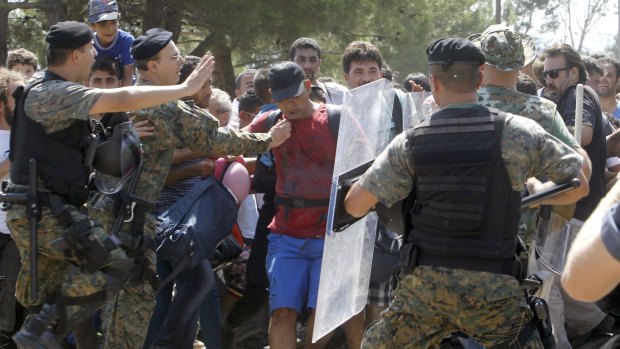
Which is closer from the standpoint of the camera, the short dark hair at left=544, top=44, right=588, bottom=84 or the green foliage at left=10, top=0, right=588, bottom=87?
the short dark hair at left=544, top=44, right=588, bottom=84

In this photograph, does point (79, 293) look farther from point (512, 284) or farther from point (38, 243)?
point (512, 284)

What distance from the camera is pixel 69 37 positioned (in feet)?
17.0

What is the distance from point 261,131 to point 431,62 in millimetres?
2063

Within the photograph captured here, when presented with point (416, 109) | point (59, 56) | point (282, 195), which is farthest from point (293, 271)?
point (59, 56)

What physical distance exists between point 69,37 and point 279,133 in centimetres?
131

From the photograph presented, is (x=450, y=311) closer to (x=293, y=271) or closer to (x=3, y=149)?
(x=293, y=271)

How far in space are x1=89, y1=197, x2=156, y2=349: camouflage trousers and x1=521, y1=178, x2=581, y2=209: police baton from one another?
231cm

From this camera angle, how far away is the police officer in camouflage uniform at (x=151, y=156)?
5.44 m

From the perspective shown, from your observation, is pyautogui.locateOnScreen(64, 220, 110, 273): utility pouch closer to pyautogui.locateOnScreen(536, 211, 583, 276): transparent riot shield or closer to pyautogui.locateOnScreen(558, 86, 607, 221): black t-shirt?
pyautogui.locateOnScreen(536, 211, 583, 276): transparent riot shield

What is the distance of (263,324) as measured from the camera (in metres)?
6.93

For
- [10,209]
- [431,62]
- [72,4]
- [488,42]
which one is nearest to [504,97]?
[488,42]

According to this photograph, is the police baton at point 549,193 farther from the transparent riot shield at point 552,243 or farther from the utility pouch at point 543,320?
the transparent riot shield at point 552,243

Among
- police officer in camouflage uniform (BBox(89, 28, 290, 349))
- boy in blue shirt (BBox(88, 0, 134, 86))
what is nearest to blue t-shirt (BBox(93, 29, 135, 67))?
boy in blue shirt (BBox(88, 0, 134, 86))

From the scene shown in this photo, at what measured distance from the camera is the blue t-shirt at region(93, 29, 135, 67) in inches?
267
